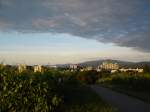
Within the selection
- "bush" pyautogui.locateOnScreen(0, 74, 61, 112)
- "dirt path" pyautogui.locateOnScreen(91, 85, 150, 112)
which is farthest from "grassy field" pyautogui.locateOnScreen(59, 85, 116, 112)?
"bush" pyautogui.locateOnScreen(0, 74, 61, 112)

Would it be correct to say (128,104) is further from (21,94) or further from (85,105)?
(21,94)

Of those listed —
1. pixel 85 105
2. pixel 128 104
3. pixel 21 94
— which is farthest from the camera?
pixel 128 104

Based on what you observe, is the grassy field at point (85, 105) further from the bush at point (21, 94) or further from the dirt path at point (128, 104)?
the bush at point (21, 94)

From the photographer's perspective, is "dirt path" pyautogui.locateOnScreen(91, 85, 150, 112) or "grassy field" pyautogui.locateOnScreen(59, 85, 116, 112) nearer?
"grassy field" pyautogui.locateOnScreen(59, 85, 116, 112)

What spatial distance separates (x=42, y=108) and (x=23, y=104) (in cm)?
70

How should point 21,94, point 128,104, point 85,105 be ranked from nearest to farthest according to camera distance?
point 21,94
point 85,105
point 128,104

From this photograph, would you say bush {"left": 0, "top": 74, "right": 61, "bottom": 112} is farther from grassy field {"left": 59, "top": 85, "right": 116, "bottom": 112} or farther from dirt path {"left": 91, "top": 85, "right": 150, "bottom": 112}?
dirt path {"left": 91, "top": 85, "right": 150, "bottom": 112}

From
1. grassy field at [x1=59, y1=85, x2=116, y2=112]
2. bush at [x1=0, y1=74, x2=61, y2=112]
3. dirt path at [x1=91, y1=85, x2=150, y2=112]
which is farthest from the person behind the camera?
dirt path at [x1=91, y1=85, x2=150, y2=112]

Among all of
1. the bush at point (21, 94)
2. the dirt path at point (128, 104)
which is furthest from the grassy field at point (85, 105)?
the bush at point (21, 94)

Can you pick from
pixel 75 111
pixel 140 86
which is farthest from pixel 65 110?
pixel 140 86

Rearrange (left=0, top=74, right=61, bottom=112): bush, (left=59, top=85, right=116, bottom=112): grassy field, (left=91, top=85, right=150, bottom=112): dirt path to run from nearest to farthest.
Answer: (left=0, top=74, right=61, bottom=112): bush
(left=59, top=85, right=116, bottom=112): grassy field
(left=91, top=85, right=150, bottom=112): dirt path

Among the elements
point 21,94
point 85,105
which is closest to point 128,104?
point 85,105

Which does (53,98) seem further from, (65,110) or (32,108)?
(65,110)

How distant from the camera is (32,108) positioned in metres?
11.6
